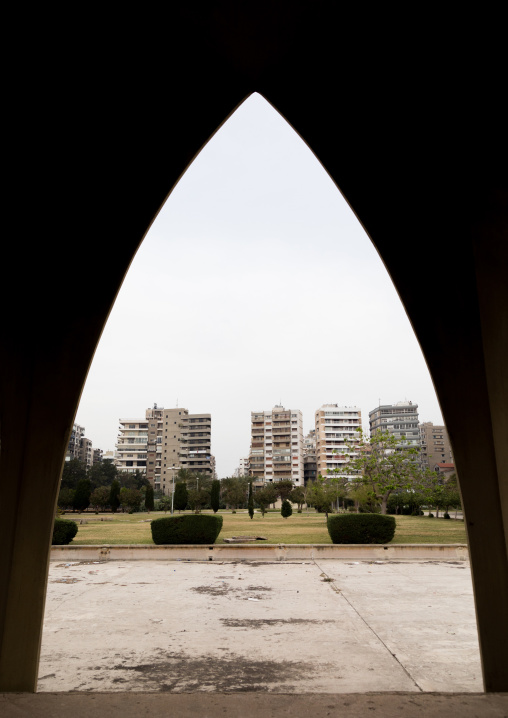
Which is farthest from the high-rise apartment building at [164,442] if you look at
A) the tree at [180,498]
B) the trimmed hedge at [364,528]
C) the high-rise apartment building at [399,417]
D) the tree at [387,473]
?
the trimmed hedge at [364,528]

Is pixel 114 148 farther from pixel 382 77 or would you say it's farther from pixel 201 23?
pixel 382 77

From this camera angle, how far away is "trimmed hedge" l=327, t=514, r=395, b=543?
62.4 ft

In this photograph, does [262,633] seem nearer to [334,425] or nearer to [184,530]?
[184,530]

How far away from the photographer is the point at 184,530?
19.1 meters

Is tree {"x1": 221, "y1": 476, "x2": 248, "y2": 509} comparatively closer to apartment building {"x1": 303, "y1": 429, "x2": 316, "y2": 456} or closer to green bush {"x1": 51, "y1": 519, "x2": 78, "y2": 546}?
green bush {"x1": 51, "y1": 519, "x2": 78, "y2": 546}

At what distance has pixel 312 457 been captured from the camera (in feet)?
438

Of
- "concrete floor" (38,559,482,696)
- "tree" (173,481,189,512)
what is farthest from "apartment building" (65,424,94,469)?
"concrete floor" (38,559,482,696)

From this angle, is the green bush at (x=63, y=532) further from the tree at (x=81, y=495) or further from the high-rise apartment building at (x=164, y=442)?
the high-rise apartment building at (x=164, y=442)

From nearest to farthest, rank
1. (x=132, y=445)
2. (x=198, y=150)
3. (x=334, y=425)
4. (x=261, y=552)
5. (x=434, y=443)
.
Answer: (x=198, y=150) → (x=261, y=552) → (x=334, y=425) → (x=132, y=445) → (x=434, y=443)

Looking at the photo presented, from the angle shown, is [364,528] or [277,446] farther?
[277,446]

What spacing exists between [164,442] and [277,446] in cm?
3030

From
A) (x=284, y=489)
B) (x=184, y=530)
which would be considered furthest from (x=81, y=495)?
(x=284, y=489)

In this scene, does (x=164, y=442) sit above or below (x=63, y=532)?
above

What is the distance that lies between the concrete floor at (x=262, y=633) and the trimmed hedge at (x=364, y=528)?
14.9 feet
